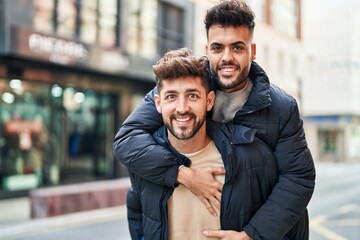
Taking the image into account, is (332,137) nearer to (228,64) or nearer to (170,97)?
(228,64)

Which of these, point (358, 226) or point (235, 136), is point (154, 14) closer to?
point (358, 226)

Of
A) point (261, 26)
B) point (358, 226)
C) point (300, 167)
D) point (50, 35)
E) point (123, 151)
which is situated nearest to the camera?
point (300, 167)

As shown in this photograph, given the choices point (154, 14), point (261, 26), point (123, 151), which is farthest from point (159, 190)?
point (261, 26)

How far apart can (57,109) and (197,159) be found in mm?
13813

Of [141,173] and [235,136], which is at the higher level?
[235,136]

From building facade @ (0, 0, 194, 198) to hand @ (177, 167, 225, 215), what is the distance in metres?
11.4

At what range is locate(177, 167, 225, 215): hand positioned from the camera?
2.37 meters

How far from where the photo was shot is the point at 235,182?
7.75ft

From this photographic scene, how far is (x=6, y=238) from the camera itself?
8391 mm

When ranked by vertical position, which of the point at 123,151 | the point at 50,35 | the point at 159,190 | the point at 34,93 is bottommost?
the point at 159,190

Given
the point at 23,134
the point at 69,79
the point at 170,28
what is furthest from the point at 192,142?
the point at 170,28

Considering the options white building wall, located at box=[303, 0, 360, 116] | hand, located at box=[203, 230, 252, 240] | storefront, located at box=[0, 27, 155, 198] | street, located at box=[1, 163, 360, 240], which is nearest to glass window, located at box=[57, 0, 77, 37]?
storefront, located at box=[0, 27, 155, 198]

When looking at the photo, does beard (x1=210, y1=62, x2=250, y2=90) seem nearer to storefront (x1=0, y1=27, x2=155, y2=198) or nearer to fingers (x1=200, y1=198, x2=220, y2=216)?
fingers (x1=200, y1=198, x2=220, y2=216)

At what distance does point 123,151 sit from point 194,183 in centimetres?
46
